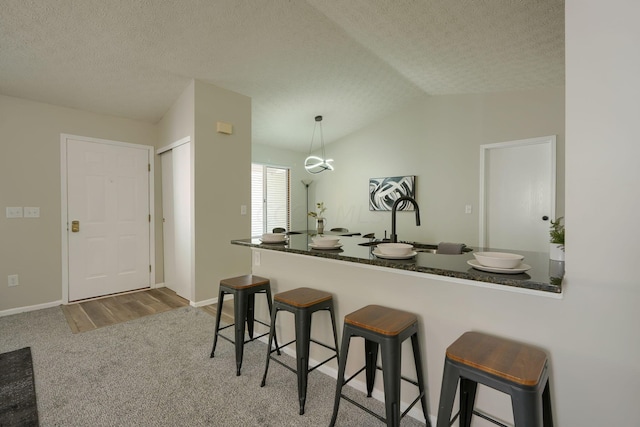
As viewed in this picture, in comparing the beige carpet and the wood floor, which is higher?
the wood floor

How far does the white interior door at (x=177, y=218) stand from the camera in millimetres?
3729

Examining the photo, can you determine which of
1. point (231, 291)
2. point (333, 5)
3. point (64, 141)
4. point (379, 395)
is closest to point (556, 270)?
point (379, 395)

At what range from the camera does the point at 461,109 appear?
4.53 meters

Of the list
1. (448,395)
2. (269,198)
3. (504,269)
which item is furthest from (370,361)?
(269,198)

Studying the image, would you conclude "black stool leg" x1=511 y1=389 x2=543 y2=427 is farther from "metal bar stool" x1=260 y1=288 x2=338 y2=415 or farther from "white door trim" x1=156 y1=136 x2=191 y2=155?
"white door trim" x1=156 y1=136 x2=191 y2=155

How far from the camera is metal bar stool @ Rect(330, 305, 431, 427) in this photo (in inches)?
53.6

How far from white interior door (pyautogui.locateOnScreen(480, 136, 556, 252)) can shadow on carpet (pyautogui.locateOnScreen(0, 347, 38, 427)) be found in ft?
16.1

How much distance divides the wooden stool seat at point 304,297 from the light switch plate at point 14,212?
3438mm

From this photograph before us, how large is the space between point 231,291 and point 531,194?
401 centimetres

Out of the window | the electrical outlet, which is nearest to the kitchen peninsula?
the electrical outlet

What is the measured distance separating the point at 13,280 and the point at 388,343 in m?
4.25

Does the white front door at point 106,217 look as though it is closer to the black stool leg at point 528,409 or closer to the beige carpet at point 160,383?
the beige carpet at point 160,383

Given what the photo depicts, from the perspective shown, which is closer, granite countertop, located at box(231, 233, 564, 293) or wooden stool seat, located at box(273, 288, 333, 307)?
granite countertop, located at box(231, 233, 564, 293)

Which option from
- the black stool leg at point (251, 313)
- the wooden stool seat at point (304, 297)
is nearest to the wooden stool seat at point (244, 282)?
the black stool leg at point (251, 313)
